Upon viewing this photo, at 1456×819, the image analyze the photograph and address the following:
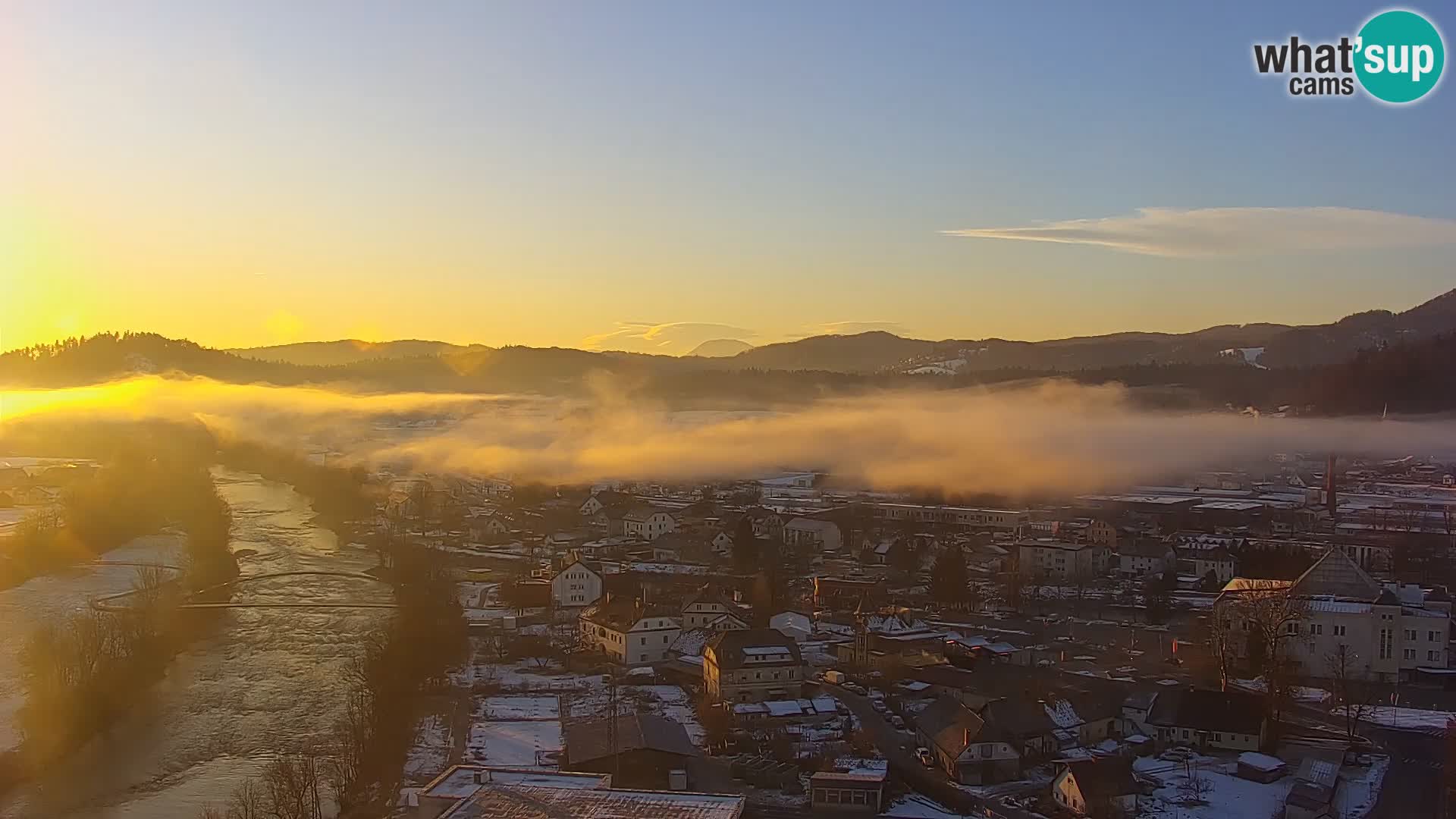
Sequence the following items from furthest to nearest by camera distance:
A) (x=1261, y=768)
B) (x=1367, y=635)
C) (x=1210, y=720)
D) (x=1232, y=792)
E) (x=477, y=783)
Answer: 1. (x=1367, y=635)
2. (x=1210, y=720)
3. (x=1261, y=768)
4. (x=1232, y=792)
5. (x=477, y=783)

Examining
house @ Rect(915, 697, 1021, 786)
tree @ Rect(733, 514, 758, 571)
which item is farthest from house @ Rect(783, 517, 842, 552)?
house @ Rect(915, 697, 1021, 786)

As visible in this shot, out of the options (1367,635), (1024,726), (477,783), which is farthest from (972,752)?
(1367,635)

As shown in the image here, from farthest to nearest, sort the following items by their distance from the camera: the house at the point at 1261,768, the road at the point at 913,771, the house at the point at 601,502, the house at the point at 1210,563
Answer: the house at the point at 601,502
the house at the point at 1210,563
the house at the point at 1261,768
the road at the point at 913,771

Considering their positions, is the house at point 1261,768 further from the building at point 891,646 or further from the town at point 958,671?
the building at point 891,646

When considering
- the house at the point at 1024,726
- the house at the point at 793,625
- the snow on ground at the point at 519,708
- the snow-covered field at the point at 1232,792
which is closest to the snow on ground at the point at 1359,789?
the snow-covered field at the point at 1232,792

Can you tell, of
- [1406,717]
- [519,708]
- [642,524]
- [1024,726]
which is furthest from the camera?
[642,524]

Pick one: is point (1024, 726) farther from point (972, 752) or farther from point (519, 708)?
point (519, 708)

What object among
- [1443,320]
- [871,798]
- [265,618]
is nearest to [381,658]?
[265,618]
